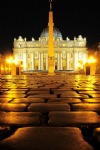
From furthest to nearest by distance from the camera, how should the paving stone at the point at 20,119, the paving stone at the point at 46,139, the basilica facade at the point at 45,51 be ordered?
the basilica facade at the point at 45,51
the paving stone at the point at 20,119
the paving stone at the point at 46,139

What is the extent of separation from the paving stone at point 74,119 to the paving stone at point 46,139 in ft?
0.59

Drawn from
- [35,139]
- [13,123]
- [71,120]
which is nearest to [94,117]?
[71,120]

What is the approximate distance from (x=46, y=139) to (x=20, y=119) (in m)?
0.66

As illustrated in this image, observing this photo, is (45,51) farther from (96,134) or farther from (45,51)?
(96,134)

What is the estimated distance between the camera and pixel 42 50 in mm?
95438

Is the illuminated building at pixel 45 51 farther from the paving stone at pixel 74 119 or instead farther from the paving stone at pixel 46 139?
the paving stone at pixel 46 139

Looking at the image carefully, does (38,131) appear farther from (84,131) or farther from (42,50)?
(42,50)

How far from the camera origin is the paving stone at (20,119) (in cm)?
196

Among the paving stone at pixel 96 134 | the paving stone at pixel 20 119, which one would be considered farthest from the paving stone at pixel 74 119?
the paving stone at pixel 96 134

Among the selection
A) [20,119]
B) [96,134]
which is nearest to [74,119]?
[20,119]

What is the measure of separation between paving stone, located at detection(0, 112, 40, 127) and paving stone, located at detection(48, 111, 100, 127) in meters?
0.11

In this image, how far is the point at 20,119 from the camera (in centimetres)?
213

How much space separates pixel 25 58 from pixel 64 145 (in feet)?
313

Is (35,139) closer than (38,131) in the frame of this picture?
Yes
